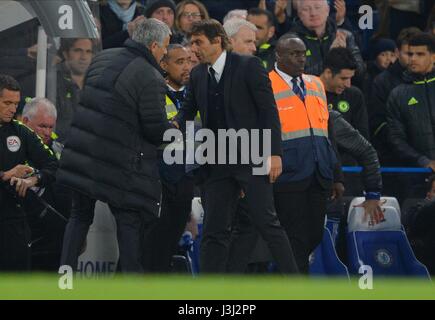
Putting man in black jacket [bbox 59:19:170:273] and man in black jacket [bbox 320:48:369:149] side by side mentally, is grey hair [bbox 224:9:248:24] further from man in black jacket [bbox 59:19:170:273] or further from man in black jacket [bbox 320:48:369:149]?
man in black jacket [bbox 59:19:170:273]

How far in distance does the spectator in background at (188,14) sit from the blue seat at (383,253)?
2.53 meters

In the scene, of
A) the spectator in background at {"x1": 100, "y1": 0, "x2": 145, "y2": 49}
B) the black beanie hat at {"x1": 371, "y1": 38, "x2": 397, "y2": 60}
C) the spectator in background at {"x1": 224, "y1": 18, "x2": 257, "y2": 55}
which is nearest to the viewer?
the spectator in background at {"x1": 224, "y1": 18, "x2": 257, "y2": 55}

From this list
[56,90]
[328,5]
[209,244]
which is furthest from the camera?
[328,5]

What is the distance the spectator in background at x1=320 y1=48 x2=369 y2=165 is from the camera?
488 inches

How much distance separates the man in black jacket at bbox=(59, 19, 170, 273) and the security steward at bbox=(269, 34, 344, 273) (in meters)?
1.09

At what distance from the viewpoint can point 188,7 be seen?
13.3 meters

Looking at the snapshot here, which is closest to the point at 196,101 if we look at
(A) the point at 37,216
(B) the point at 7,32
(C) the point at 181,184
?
(C) the point at 181,184

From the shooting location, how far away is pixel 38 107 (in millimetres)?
11609

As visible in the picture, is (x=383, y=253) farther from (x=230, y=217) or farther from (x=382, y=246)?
(x=230, y=217)

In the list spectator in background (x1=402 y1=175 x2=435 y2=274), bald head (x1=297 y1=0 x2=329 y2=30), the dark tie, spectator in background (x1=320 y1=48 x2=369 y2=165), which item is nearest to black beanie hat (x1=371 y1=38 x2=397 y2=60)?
bald head (x1=297 y1=0 x2=329 y2=30)

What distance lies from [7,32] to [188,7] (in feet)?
5.96

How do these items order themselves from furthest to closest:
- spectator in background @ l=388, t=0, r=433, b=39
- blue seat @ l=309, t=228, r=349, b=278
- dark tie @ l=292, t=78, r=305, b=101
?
spectator in background @ l=388, t=0, r=433, b=39 → blue seat @ l=309, t=228, r=349, b=278 → dark tie @ l=292, t=78, r=305, b=101
